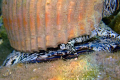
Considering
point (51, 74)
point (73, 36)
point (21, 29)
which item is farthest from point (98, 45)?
point (21, 29)

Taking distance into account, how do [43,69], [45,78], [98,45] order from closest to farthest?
[45,78] → [43,69] → [98,45]

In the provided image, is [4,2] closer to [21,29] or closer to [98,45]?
[21,29]

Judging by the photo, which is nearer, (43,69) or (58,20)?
(43,69)

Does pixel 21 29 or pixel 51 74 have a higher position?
pixel 21 29

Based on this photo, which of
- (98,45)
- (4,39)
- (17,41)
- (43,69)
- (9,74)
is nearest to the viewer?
(43,69)

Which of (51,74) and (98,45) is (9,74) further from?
(98,45)

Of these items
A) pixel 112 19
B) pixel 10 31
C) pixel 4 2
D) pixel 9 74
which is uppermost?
pixel 4 2
